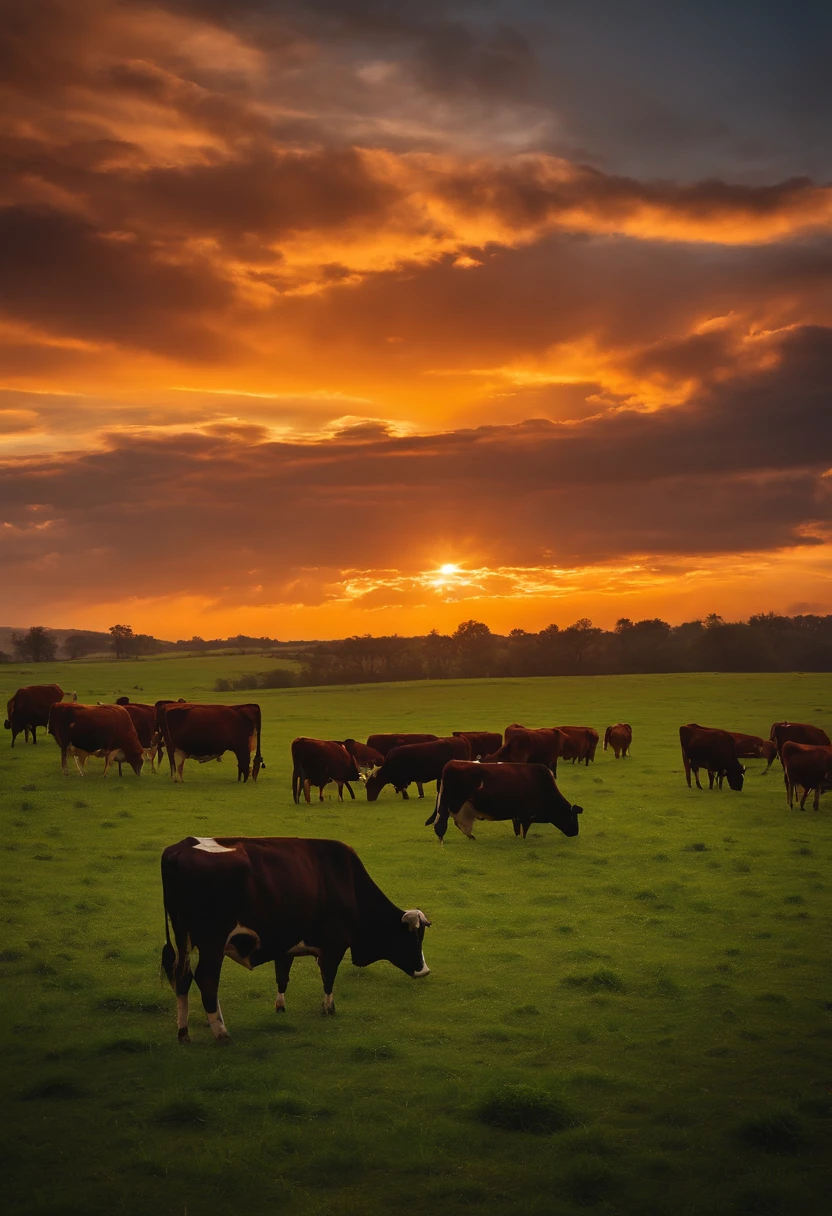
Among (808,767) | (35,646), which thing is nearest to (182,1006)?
(808,767)

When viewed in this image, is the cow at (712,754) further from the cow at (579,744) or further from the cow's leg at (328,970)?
the cow's leg at (328,970)

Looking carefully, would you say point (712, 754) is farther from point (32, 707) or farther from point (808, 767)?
point (32, 707)

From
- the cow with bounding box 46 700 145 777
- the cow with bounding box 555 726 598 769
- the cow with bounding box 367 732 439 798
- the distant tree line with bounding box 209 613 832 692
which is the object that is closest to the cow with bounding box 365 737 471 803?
the cow with bounding box 367 732 439 798

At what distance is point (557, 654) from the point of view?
119438mm

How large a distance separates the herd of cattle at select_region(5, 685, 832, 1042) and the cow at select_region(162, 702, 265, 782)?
42 millimetres

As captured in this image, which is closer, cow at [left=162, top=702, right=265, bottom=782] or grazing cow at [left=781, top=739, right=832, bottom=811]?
grazing cow at [left=781, top=739, right=832, bottom=811]

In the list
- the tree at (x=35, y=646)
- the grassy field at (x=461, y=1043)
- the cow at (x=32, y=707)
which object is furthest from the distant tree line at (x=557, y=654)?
the grassy field at (x=461, y=1043)

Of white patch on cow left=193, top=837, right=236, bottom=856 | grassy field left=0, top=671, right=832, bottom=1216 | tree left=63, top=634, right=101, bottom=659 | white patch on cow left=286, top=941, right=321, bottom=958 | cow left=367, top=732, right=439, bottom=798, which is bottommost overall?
grassy field left=0, top=671, right=832, bottom=1216

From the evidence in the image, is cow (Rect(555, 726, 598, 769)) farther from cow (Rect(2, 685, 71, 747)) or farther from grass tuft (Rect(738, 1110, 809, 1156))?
grass tuft (Rect(738, 1110, 809, 1156))

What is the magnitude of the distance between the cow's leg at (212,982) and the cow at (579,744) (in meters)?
27.0

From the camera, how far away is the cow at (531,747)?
30781 millimetres

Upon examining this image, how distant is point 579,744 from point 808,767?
37.0ft

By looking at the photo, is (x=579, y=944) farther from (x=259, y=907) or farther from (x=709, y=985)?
(x=259, y=907)

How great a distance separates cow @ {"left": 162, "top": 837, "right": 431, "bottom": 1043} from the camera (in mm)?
10602
